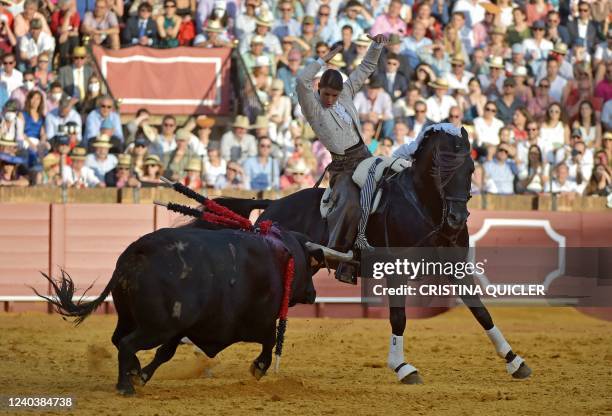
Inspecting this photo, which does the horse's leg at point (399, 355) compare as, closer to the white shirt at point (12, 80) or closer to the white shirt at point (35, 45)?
the white shirt at point (12, 80)

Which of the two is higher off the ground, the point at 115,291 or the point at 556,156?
the point at 115,291

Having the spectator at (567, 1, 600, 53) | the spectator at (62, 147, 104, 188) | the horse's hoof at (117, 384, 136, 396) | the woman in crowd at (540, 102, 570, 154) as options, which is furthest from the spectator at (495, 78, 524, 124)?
the horse's hoof at (117, 384, 136, 396)

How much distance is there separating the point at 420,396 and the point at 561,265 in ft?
23.2

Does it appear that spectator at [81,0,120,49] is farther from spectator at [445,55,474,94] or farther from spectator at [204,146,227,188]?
spectator at [445,55,474,94]

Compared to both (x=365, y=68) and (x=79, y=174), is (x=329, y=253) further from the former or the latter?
(x=79, y=174)

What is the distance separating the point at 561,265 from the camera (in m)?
14.6

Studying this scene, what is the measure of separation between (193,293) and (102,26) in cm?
935

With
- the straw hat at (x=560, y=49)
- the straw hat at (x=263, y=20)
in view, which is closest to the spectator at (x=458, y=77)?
the straw hat at (x=560, y=49)

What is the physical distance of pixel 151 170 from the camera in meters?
14.0

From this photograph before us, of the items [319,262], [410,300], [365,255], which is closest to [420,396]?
[319,262]

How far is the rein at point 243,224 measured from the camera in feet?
25.5

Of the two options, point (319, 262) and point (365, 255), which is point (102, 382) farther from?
point (365, 255)

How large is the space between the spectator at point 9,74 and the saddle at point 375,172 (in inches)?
252

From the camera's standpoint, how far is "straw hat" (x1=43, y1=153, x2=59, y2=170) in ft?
46.0
